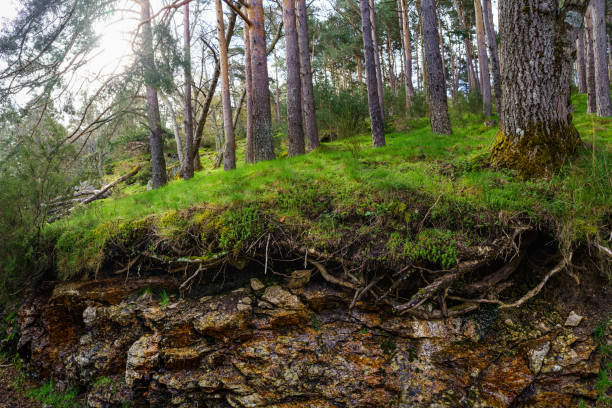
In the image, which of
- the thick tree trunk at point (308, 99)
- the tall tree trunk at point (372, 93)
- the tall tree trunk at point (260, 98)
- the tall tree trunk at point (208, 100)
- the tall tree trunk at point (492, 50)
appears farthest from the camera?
the tall tree trunk at point (492, 50)

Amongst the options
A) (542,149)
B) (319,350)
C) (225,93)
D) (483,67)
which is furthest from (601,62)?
(319,350)

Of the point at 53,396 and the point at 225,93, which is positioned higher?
the point at 225,93

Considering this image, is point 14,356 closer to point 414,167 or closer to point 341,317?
point 341,317

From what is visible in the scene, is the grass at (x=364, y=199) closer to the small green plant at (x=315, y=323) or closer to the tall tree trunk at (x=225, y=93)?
the small green plant at (x=315, y=323)

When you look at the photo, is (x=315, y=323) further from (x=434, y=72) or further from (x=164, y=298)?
(x=434, y=72)

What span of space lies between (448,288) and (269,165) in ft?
12.2

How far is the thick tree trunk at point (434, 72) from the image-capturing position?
262 inches

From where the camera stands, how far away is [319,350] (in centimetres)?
332

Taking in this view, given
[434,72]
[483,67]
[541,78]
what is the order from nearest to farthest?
[541,78]
[434,72]
[483,67]

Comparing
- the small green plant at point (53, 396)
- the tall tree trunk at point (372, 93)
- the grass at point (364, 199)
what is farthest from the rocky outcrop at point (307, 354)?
the tall tree trunk at point (372, 93)

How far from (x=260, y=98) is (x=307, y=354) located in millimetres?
5458

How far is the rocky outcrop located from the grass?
0.78 meters

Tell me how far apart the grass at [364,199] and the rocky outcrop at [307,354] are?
2.57ft

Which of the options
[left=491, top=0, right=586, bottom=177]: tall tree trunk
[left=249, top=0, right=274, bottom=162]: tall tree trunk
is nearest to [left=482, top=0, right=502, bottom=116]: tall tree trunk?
[left=491, top=0, right=586, bottom=177]: tall tree trunk
